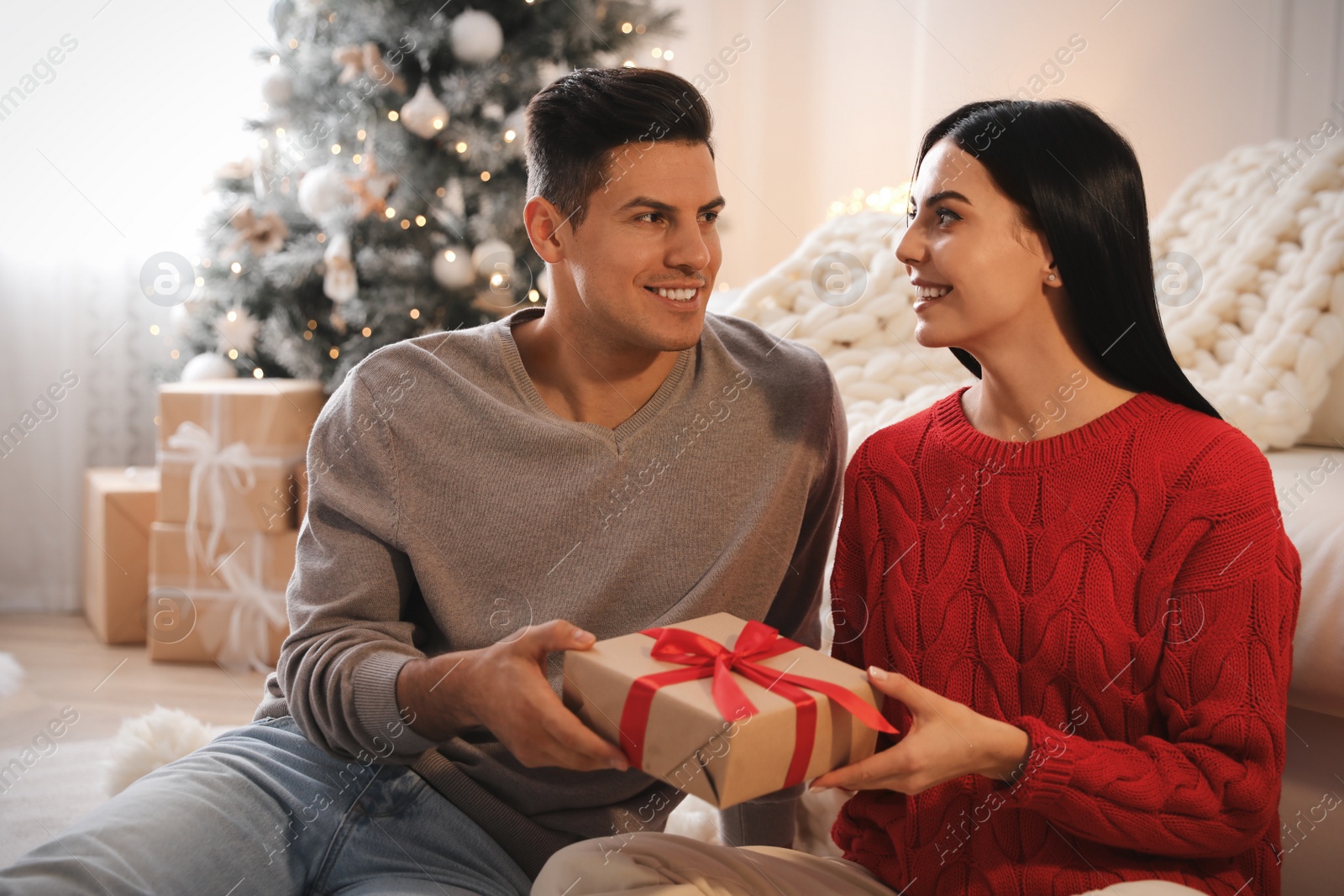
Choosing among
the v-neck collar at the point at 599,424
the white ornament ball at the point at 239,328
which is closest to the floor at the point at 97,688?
the white ornament ball at the point at 239,328

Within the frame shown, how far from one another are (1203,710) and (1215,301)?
0.98m

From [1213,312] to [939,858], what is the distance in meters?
1.08

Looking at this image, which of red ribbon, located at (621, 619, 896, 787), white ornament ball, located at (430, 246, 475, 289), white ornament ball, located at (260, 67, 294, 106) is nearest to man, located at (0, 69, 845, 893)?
red ribbon, located at (621, 619, 896, 787)

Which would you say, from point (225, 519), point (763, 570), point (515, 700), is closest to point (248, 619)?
point (225, 519)

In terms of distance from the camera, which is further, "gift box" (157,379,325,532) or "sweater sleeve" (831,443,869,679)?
"gift box" (157,379,325,532)

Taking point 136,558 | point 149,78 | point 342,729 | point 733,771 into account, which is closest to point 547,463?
point 342,729

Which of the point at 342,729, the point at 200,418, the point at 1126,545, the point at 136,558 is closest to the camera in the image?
the point at 1126,545

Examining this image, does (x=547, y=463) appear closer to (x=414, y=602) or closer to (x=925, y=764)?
(x=414, y=602)

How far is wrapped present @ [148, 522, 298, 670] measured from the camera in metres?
2.78

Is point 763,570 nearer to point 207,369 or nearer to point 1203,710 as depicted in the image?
point 1203,710

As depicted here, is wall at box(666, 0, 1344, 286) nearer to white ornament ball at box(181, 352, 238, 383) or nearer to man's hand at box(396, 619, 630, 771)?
white ornament ball at box(181, 352, 238, 383)

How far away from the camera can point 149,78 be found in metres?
3.16

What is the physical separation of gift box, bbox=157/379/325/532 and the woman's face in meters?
2.06

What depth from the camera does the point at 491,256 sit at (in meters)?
2.78
